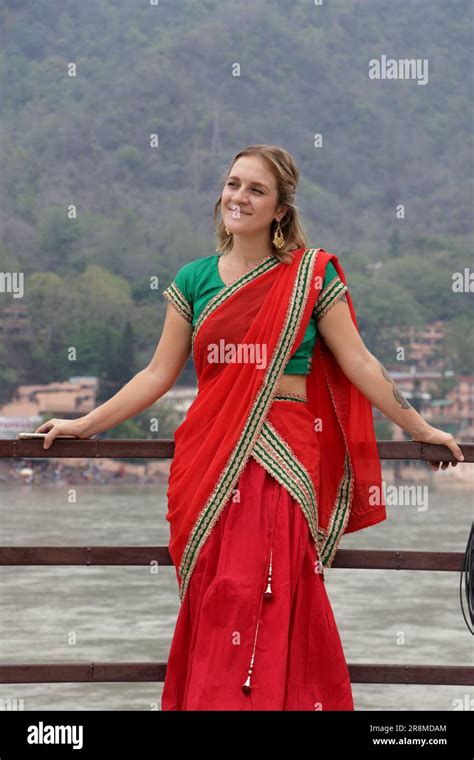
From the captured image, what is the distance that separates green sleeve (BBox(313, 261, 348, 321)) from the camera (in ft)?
8.84

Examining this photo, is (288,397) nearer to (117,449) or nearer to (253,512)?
(253,512)

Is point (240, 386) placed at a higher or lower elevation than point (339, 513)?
higher

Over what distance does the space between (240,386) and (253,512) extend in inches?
11.0

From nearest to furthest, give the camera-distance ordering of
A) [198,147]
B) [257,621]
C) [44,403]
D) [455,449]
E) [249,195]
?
[257,621] < [249,195] < [455,449] < [44,403] < [198,147]

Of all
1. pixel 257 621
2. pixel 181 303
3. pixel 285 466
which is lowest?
pixel 257 621

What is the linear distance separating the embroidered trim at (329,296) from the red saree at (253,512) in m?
0.02

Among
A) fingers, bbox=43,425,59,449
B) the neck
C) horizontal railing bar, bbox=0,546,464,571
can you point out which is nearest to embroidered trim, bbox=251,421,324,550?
horizontal railing bar, bbox=0,546,464,571

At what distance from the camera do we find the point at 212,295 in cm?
274

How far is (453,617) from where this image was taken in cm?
3306

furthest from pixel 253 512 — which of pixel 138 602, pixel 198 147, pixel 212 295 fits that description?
pixel 198 147

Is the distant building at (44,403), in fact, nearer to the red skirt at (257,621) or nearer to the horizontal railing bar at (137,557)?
the horizontal railing bar at (137,557)
